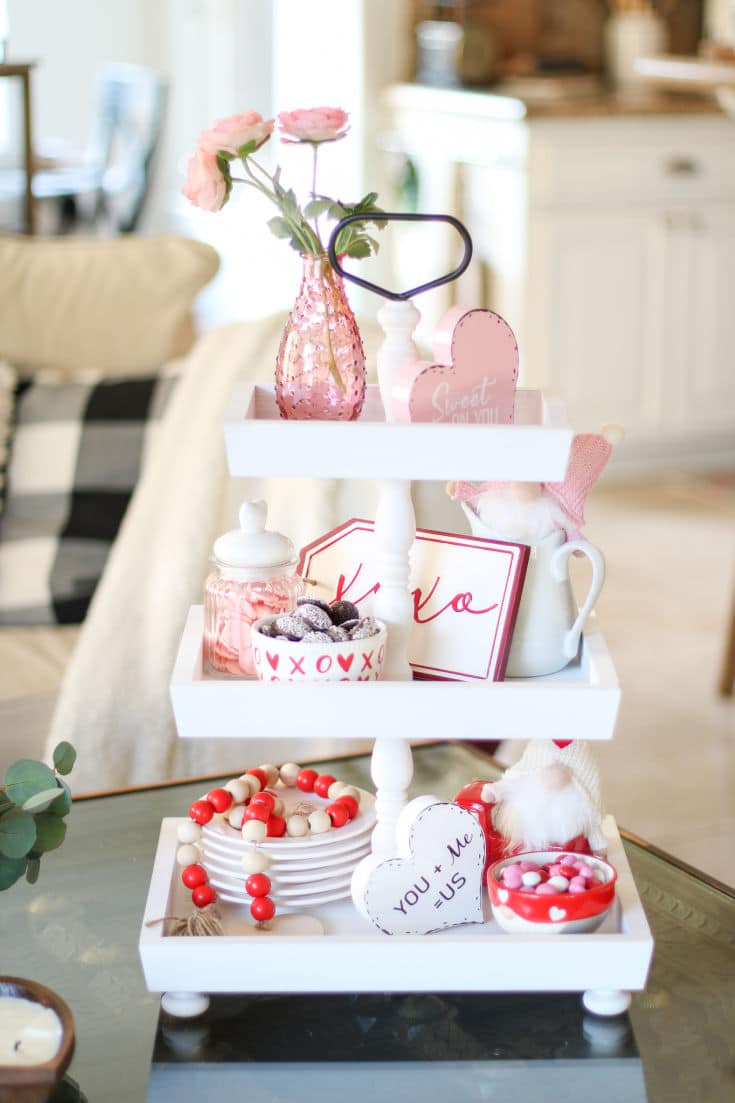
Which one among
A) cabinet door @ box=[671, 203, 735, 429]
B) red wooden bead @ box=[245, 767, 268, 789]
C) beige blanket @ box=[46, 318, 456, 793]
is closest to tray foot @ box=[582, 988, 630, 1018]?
red wooden bead @ box=[245, 767, 268, 789]

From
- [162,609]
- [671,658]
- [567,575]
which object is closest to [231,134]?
[567,575]

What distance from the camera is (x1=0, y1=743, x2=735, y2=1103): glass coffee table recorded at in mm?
985

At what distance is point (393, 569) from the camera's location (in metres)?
1.03

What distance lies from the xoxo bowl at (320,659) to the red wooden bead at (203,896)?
0.20m

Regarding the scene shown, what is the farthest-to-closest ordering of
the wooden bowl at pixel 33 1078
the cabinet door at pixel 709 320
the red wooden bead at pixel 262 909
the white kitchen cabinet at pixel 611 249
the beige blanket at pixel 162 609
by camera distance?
the cabinet door at pixel 709 320 → the white kitchen cabinet at pixel 611 249 → the beige blanket at pixel 162 609 → the red wooden bead at pixel 262 909 → the wooden bowl at pixel 33 1078

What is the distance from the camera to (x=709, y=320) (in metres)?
4.24

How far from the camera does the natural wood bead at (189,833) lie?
1.15 meters

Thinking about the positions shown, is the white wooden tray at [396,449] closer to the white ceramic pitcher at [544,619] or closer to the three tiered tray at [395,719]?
the three tiered tray at [395,719]

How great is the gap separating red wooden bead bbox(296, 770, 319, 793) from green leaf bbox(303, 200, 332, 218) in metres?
0.49

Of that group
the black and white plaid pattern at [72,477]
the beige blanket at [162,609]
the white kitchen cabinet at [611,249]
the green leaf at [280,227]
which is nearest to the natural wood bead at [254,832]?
the green leaf at [280,227]

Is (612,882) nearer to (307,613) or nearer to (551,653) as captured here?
(551,653)

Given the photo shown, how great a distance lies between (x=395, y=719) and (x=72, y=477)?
4.16ft

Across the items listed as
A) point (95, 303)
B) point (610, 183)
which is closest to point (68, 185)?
point (610, 183)

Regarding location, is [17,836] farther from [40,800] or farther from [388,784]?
[388,784]
